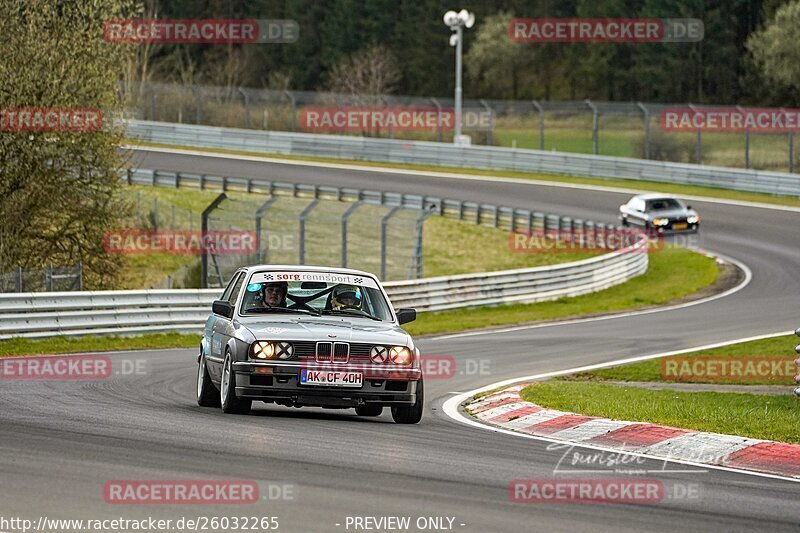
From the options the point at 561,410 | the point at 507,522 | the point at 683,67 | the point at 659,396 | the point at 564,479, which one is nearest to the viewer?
the point at 507,522

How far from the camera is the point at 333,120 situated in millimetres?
68562

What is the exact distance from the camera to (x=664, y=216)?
42.9 metres

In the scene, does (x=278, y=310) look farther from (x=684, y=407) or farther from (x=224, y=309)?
(x=684, y=407)

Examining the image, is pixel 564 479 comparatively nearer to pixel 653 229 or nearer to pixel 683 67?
pixel 653 229

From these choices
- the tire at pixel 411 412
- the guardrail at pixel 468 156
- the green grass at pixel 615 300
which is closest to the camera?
the tire at pixel 411 412

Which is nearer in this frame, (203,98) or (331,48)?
(203,98)

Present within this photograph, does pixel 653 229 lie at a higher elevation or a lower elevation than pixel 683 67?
lower

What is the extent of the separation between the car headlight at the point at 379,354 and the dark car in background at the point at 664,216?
31813mm

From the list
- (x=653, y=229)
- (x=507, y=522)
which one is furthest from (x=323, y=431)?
(x=653, y=229)

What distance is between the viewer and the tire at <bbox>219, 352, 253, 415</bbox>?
11.9 metres

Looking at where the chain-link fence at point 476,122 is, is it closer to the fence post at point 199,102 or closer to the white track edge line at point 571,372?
the fence post at point 199,102

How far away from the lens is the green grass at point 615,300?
1100 inches

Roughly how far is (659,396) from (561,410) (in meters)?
2.62

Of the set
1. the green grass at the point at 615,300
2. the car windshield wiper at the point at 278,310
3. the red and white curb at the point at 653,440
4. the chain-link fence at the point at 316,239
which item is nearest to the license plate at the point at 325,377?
the car windshield wiper at the point at 278,310
